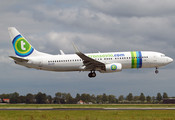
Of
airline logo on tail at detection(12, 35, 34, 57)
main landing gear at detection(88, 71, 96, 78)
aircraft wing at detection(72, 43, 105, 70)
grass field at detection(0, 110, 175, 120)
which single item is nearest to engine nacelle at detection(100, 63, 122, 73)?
aircraft wing at detection(72, 43, 105, 70)

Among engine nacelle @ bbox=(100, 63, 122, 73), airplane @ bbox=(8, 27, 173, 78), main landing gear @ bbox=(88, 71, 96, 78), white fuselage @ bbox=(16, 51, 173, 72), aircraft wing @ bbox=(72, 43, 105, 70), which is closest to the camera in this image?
aircraft wing @ bbox=(72, 43, 105, 70)

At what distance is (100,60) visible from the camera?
49.3 meters

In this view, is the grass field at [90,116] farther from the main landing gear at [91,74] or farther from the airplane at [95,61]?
the main landing gear at [91,74]

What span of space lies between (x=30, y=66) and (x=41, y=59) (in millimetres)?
2785

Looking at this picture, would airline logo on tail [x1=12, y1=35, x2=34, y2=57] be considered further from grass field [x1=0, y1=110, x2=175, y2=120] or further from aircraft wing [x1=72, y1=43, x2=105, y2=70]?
grass field [x1=0, y1=110, x2=175, y2=120]

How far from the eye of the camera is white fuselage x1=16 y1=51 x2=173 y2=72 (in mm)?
48938

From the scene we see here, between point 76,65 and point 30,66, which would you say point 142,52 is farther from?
point 30,66

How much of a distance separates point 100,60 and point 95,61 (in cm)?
238

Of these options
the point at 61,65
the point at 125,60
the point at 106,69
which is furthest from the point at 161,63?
the point at 61,65

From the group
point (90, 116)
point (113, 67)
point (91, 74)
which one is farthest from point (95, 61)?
point (90, 116)

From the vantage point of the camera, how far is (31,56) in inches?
2040

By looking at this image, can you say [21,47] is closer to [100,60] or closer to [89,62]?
[89,62]

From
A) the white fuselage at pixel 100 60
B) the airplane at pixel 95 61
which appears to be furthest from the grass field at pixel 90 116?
the white fuselage at pixel 100 60

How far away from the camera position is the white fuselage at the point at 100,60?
48938mm
